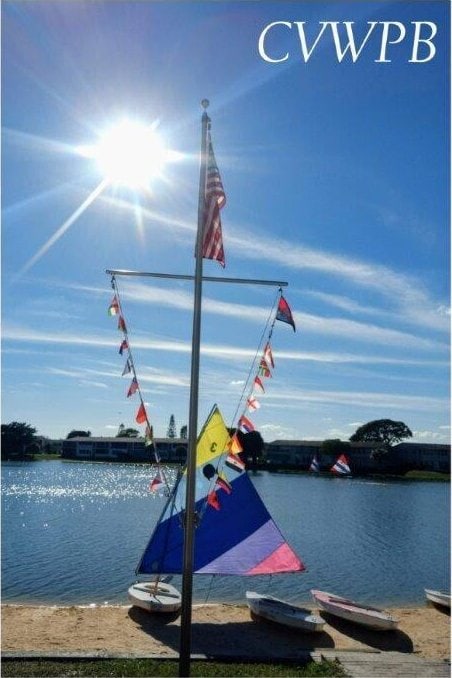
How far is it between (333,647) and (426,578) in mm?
18285

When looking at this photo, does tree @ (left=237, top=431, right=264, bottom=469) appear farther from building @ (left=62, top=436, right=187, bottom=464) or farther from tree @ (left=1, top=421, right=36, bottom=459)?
tree @ (left=1, top=421, right=36, bottom=459)

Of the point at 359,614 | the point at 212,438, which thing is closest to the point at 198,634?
the point at 359,614

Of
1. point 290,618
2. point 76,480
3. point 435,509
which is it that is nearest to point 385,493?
point 435,509

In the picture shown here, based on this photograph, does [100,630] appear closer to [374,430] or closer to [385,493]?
[385,493]

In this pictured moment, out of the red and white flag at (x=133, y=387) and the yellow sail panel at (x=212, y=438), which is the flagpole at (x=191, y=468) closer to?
the red and white flag at (x=133, y=387)

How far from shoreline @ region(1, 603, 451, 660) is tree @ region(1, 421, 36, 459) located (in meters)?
150

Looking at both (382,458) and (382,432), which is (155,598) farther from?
(382,432)

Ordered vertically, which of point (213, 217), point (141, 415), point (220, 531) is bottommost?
point (220, 531)

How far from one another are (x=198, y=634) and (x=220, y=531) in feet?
11.3

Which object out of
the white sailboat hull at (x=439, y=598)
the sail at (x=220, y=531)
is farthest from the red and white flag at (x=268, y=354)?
the white sailboat hull at (x=439, y=598)

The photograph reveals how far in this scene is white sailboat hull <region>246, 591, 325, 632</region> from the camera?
19484 mm

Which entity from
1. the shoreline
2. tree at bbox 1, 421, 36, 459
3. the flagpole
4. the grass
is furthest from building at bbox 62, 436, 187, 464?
the flagpole

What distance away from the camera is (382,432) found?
17050 centimetres

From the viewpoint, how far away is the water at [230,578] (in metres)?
28.0
